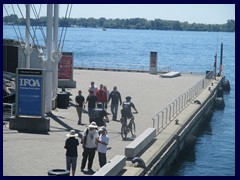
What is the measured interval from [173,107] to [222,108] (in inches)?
539

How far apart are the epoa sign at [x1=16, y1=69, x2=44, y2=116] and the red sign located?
507 inches

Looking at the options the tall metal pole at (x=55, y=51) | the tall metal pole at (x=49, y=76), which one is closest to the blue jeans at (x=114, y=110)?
the tall metal pole at (x=49, y=76)

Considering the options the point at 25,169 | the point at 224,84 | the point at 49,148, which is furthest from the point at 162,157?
the point at 224,84

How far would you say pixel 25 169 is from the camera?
15.4m

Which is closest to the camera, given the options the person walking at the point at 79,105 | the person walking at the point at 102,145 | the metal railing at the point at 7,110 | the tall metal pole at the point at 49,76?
the person walking at the point at 102,145

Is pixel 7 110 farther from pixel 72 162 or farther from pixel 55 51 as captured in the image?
pixel 72 162

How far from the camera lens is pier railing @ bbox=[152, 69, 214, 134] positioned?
2226 centimetres

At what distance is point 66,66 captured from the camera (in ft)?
111

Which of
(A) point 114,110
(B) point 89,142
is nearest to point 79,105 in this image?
(A) point 114,110

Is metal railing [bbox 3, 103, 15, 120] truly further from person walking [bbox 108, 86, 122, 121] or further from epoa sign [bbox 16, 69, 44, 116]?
person walking [bbox 108, 86, 122, 121]

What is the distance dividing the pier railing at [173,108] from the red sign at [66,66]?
21.7ft

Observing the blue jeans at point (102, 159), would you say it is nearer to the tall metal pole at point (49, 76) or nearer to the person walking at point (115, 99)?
the person walking at point (115, 99)

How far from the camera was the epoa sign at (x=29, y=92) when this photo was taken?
2062cm
